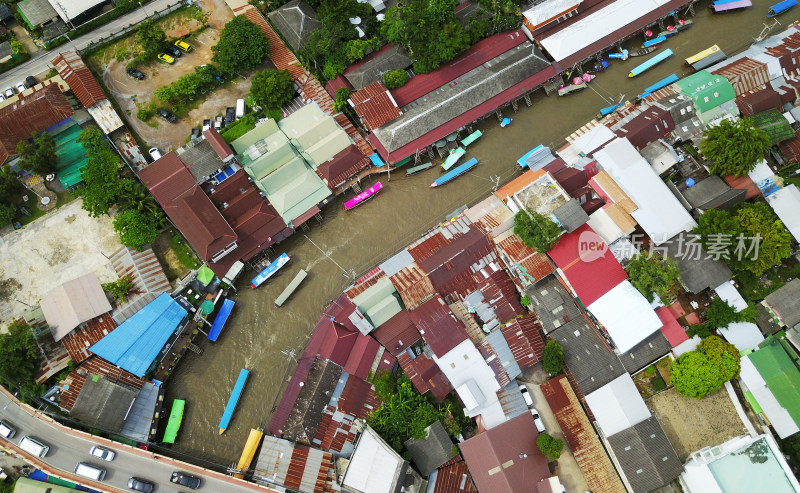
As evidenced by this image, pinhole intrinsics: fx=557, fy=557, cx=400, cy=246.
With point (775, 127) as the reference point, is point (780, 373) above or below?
below

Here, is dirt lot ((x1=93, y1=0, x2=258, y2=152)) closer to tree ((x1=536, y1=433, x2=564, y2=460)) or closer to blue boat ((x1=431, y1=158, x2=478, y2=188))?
blue boat ((x1=431, y1=158, x2=478, y2=188))

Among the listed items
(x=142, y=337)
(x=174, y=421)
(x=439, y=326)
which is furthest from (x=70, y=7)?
(x=439, y=326)

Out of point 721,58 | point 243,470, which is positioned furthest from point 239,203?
point 721,58

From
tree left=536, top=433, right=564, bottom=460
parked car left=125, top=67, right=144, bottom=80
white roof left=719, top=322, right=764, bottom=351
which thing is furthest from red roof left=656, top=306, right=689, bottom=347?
parked car left=125, top=67, right=144, bottom=80

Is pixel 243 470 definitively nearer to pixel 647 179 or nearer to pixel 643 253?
pixel 643 253

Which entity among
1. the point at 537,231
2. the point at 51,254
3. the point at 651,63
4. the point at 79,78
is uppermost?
the point at 651,63

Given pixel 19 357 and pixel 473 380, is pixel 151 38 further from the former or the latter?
pixel 473 380

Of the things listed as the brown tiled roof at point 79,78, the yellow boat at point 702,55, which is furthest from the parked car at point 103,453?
the yellow boat at point 702,55
